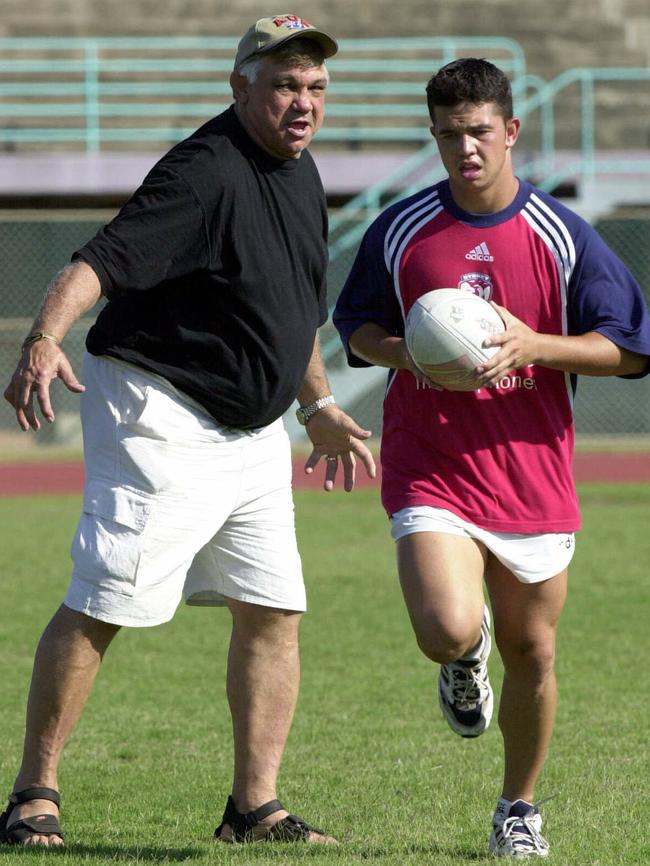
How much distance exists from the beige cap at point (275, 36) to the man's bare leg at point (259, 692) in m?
1.78

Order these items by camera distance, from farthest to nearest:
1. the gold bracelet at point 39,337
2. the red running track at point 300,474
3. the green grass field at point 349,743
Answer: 1. the red running track at point 300,474
2. the green grass field at point 349,743
3. the gold bracelet at point 39,337

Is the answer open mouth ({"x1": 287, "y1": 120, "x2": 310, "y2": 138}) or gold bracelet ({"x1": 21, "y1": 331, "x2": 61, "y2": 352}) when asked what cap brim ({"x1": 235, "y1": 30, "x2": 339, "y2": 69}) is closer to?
open mouth ({"x1": 287, "y1": 120, "x2": 310, "y2": 138})

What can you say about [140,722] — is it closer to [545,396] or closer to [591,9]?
[545,396]

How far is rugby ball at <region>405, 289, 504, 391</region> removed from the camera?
14.0 ft

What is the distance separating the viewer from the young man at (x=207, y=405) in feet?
14.6

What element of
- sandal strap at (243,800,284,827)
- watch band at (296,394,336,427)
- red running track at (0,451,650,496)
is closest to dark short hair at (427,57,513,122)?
watch band at (296,394,336,427)

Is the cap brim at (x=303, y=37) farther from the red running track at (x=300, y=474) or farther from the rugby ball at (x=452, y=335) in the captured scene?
the red running track at (x=300, y=474)

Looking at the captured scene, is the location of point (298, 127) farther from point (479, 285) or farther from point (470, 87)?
point (479, 285)

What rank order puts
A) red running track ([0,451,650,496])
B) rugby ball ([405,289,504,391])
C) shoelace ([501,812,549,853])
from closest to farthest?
rugby ball ([405,289,504,391]) < shoelace ([501,812,549,853]) < red running track ([0,451,650,496])

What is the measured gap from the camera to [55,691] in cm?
452

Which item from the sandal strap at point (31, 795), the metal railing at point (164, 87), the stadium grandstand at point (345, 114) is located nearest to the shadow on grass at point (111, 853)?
the sandal strap at point (31, 795)

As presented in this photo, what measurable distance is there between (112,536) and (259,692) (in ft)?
2.60

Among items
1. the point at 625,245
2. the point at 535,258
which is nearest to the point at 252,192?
the point at 535,258

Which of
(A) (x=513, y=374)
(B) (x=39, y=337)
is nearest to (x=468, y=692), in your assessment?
(A) (x=513, y=374)
